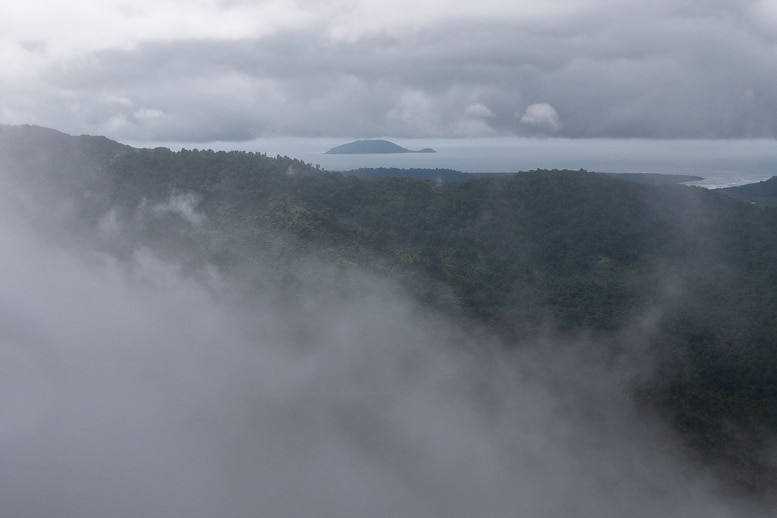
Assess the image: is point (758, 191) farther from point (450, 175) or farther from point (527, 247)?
point (527, 247)

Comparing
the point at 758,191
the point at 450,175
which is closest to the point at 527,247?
the point at 758,191

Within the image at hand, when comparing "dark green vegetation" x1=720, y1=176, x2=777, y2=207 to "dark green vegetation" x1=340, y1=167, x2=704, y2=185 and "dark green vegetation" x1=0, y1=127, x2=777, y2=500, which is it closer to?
"dark green vegetation" x1=340, y1=167, x2=704, y2=185

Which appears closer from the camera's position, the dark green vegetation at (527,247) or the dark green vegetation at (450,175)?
the dark green vegetation at (527,247)

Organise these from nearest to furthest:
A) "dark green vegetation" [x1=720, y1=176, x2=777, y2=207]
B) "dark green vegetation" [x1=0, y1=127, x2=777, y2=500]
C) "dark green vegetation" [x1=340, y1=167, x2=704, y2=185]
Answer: "dark green vegetation" [x1=0, y1=127, x2=777, y2=500] → "dark green vegetation" [x1=720, y1=176, x2=777, y2=207] → "dark green vegetation" [x1=340, y1=167, x2=704, y2=185]

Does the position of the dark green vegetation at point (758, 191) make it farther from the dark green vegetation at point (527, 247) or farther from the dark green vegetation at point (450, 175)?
the dark green vegetation at point (527, 247)

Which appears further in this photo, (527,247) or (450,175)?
(450,175)

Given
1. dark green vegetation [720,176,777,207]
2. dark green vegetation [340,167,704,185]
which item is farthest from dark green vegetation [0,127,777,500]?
dark green vegetation [340,167,704,185]

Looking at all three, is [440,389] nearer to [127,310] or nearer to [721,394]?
[721,394]

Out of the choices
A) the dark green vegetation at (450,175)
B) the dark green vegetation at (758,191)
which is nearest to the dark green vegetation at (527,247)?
the dark green vegetation at (758,191)

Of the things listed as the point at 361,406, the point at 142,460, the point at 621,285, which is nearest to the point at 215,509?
the point at 142,460
